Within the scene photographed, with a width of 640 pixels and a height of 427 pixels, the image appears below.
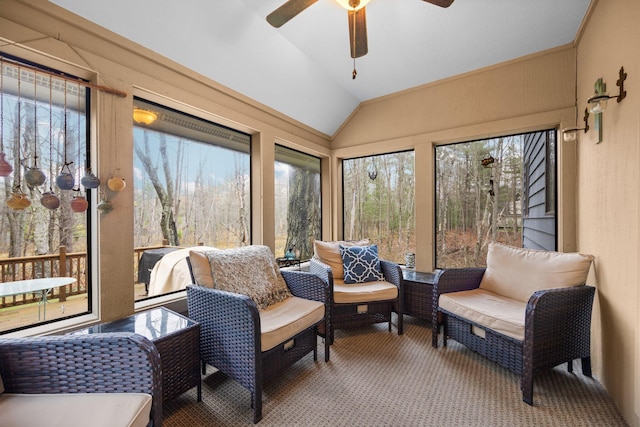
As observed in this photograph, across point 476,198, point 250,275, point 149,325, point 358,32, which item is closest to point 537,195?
point 476,198

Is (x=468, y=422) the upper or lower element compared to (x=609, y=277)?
lower

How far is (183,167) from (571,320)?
3311 millimetres

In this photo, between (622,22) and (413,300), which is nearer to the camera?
(622,22)

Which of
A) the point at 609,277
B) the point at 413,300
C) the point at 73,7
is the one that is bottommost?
the point at 413,300

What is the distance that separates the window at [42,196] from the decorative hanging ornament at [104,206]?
0.09 metres

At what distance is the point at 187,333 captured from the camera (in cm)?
164

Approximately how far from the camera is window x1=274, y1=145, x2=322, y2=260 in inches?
139

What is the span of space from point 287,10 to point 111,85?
4.30 ft

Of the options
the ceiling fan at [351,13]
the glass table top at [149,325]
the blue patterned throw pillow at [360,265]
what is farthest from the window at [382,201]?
the glass table top at [149,325]

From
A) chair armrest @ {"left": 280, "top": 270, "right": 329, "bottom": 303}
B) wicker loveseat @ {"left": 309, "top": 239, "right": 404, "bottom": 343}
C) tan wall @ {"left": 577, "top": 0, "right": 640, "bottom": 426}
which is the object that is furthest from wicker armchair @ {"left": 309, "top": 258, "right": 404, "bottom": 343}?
tan wall @ {"left": 577, "top": 0, "right": 640, "bottom": 426}

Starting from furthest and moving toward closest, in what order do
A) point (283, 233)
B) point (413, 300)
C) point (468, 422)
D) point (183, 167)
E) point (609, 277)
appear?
1. point (283, 233)
2. point (413, 300)
3. point (183, 167)
4. point (609, 277)
5. point (468, 422)

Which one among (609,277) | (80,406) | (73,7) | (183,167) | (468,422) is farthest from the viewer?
(183,167)

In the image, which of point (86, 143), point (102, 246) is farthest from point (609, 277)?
point (86, 143)

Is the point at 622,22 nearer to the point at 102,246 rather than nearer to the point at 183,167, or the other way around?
the point at 183,167
